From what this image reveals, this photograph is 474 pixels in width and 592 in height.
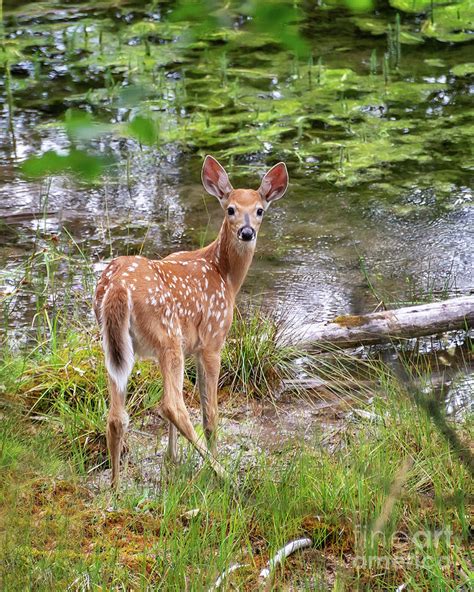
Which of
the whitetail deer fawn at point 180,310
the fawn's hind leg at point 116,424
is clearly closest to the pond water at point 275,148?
the whitetail deer fawn at point 180,310

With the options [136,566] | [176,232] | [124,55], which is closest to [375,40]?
[124,55]

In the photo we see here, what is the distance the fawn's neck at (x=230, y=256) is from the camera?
5.46 m

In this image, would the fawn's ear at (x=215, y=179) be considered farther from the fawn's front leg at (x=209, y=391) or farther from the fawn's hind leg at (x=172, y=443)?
the fawn's hind leg at (x=172, y=443)

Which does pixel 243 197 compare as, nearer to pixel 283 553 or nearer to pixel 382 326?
pixel 382 326

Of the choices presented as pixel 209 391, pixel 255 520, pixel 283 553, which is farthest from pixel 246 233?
pixel 283 553

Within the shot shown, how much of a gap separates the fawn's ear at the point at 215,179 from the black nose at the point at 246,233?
35 cm

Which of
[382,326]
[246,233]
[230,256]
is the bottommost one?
[382,326]

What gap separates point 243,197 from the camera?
5.38 metres

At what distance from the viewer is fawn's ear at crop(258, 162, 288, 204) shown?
557 centimetres

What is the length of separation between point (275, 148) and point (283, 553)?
246 inches

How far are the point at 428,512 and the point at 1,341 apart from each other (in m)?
2.85

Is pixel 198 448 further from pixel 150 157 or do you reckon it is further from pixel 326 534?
pixel 150 157

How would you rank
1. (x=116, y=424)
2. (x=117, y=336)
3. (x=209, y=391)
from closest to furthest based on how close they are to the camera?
1. (x=117, y=336)
2. (x=116, y=424)
3. (x=209, y=391)

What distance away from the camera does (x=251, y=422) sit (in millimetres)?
5621
